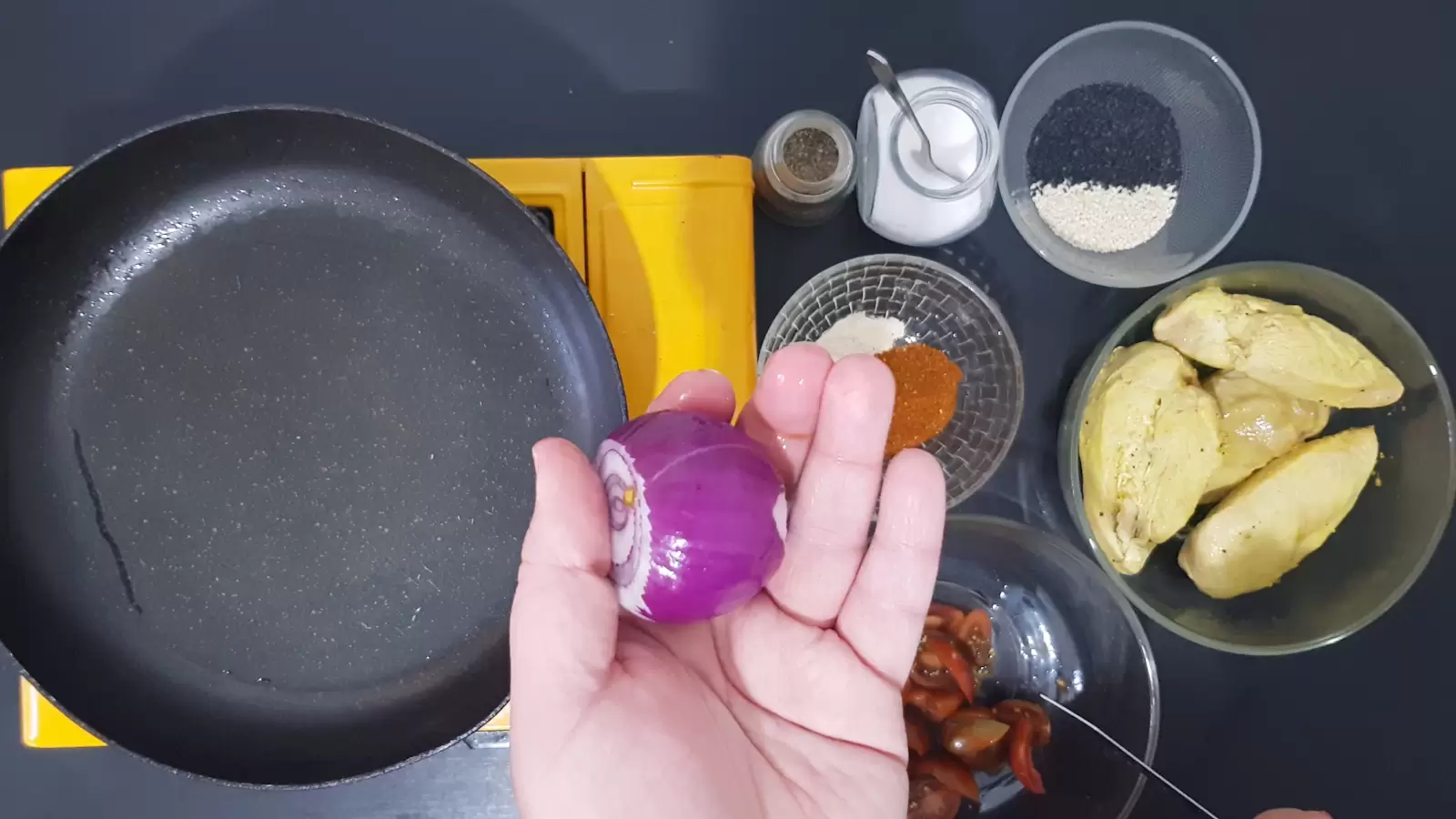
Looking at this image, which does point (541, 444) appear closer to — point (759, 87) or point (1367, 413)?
point (759, 87)

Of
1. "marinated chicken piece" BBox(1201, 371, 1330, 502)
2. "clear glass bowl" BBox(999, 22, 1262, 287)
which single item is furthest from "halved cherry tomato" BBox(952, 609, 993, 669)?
"clear glass bowl" BBox(999, 22, 1262, 287)

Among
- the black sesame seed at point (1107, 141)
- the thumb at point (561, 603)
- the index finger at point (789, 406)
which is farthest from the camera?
the black sesame seed at point (1107, 141)

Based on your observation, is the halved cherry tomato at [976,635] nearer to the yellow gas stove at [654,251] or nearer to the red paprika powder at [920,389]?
the red paprika powder at [920,389]

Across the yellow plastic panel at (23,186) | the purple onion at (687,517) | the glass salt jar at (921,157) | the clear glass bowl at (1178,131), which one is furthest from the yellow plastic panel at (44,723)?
the clear glass bowl at (1178,131)

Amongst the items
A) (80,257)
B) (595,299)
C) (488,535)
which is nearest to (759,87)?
(595,299)

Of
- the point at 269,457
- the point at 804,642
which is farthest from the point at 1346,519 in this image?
the point at 269,457

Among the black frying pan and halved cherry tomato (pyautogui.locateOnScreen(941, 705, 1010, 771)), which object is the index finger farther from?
halved cherry tomato (pyautogui.locateOnScreen(941, 705, 1010, 771))

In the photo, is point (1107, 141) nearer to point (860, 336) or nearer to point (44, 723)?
point (860, 336)
